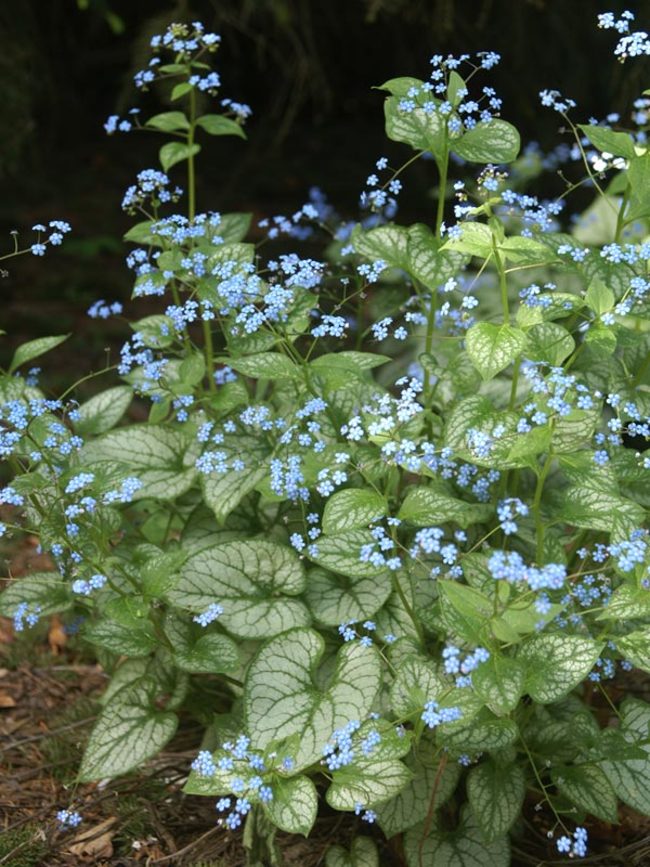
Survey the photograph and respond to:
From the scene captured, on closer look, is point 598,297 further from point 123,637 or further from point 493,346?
point 123,637

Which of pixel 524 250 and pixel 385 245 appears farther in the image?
pixel 385 245

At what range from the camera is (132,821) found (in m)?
2.36

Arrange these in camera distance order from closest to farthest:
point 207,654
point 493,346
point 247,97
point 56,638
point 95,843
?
point 493,346 < point 207,654 < point 95,843 < point 56,638 < point 247,97

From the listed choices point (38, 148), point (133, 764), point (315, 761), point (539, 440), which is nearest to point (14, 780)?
point (133, 764)

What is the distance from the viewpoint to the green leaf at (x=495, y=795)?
6.68 ft

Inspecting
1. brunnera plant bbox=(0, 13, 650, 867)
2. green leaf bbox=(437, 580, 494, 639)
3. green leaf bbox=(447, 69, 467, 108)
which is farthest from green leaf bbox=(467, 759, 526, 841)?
green leaf bbox=(447, 69, 467, 108)

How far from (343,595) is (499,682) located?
1.70ft

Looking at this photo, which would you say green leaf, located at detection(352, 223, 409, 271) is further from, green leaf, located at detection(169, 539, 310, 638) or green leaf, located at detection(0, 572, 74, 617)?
green leaf, located at detection(0, 572, 74, 617)

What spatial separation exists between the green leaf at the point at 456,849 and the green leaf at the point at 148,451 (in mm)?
884

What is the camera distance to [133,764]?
83.5 inches

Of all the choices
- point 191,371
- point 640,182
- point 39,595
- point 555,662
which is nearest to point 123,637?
point 39,595

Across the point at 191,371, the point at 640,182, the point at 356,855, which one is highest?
the point at 640,182

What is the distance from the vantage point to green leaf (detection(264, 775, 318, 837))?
5.95 feet

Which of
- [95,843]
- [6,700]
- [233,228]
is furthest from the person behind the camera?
[6,700]
